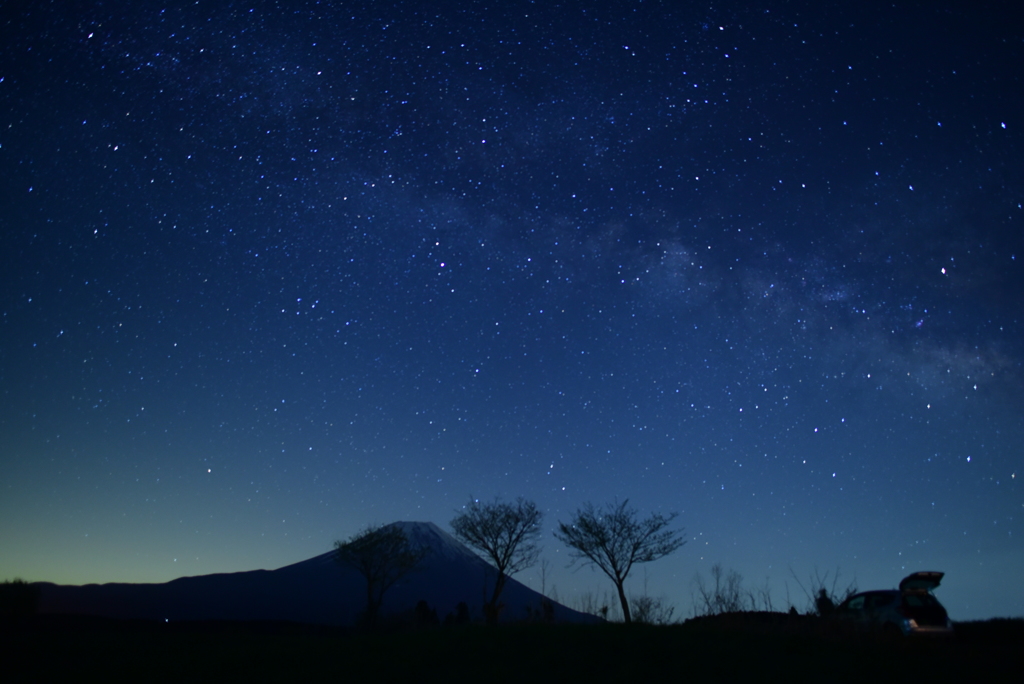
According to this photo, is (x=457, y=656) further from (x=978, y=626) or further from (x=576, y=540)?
(x=576, y=540)

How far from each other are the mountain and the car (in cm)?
8931

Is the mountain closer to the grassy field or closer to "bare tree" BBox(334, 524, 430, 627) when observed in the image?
"bare tree" BBox(334, 524, 430, 627)

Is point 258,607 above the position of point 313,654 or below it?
below

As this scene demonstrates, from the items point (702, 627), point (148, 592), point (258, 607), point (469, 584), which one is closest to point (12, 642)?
point (702, 627)

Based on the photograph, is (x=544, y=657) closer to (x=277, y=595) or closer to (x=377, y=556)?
(x=377, y=556)

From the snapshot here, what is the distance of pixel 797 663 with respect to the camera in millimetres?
10914

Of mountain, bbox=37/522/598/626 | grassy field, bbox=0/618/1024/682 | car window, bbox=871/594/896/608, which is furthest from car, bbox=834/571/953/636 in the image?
mountain, bbox=37/522/598/626

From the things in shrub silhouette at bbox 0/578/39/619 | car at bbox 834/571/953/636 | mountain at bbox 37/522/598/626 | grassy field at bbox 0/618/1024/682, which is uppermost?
car at bbox 834/571/953/636

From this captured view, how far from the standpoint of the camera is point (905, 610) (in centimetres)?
1495

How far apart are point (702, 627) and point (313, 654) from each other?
1031cm

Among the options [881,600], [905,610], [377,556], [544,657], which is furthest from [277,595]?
[905,610]

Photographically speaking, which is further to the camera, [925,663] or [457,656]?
[457,656]

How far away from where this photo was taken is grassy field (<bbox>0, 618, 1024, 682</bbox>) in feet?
35.1

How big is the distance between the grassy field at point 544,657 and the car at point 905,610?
525 mm
